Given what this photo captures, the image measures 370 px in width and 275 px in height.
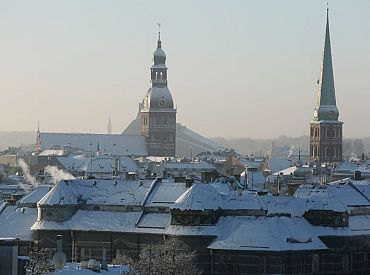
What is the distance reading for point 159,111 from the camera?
190 metres

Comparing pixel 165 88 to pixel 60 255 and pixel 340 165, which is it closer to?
pixel 340 165

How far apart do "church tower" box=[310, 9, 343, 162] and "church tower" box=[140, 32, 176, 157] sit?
21337 millimetres

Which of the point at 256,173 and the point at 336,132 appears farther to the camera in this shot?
the point at 336,132

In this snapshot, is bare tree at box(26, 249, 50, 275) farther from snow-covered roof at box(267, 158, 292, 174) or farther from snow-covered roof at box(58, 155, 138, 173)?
snow-covered roof at box(267, 158, 292, 174)

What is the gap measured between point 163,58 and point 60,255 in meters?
128

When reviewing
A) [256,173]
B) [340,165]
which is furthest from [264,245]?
[340,165]

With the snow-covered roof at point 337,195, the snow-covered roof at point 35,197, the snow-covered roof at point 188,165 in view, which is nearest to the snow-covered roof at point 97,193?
the snow-covered roof at point 35,197

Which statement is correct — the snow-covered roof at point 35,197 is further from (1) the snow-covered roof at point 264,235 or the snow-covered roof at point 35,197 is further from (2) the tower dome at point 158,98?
(2) the tower dome at point 158,98

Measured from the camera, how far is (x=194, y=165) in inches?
6826

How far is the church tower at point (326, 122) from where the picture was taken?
178 meters

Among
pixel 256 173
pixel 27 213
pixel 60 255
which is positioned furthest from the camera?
pixel 256 173

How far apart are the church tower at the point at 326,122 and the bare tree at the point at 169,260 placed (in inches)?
4120

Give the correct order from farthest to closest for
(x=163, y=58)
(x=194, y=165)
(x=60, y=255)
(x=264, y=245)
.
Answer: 1. (x=163, y=58)
2. (x=194, y=165)
3. (x=264, y=245)
4. (x=60, y=255)

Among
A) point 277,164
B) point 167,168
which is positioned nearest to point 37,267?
point 167,168
